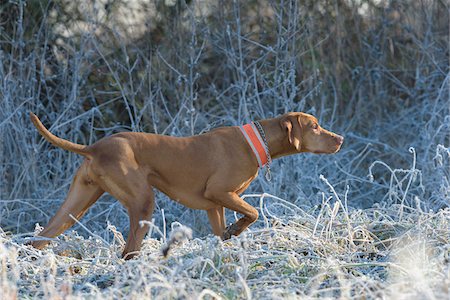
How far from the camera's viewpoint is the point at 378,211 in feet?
19.0

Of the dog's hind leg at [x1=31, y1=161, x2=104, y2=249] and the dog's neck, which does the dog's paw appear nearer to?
the dog's neck

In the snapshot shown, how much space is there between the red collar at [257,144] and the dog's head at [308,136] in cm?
24

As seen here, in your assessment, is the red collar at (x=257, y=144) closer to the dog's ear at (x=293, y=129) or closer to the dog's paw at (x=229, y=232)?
the dog's ear at (x=293, y=129)

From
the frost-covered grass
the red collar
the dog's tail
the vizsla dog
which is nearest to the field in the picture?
the frost-covered grass

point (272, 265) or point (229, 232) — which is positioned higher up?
point (272, 265)

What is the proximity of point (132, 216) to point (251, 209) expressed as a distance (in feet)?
2.76

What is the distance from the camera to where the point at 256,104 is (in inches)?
317

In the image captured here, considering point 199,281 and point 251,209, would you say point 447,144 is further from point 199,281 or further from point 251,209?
point 199,281

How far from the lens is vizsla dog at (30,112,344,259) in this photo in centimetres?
529

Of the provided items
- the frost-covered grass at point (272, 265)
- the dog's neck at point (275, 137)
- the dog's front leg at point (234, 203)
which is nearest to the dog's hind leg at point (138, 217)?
the frost-covered grass at point (272, 265)

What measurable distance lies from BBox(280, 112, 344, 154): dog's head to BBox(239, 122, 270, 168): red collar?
236 millimetres

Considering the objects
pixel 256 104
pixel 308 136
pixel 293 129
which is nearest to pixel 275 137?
pixel 293 129

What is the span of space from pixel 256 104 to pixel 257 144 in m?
2.35

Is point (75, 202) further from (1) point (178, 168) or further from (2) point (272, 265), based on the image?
(2) point (272, 265)
